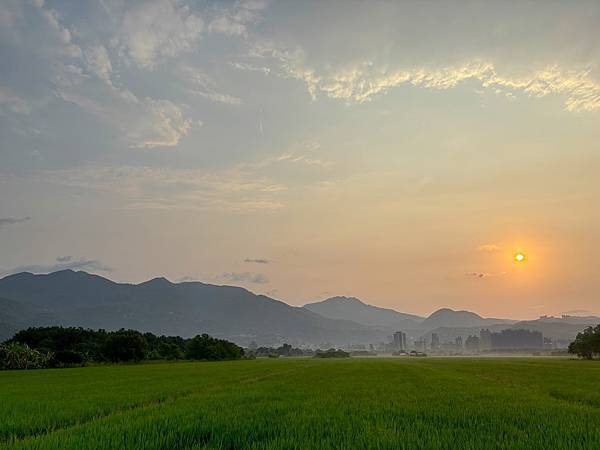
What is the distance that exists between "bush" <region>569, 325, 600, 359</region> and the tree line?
82.7m

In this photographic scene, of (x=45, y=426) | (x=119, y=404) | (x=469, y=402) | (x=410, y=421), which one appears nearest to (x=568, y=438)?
(x=410, y=421)

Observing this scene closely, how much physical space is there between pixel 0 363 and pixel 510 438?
2735 inches

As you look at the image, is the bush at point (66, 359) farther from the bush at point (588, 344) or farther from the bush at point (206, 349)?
the bush at point (588, 344)

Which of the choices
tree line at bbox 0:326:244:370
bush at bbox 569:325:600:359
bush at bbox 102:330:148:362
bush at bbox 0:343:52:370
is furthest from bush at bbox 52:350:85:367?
bush at bbox 569:325:600:359

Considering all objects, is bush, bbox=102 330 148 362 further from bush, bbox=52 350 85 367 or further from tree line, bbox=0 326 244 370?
bush, bbox=52 350 85 367

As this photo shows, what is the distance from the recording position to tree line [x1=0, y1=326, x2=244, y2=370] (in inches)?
2591

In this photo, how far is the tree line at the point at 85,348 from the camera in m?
65.8

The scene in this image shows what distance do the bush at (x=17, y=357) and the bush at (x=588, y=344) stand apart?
109236 millimetres

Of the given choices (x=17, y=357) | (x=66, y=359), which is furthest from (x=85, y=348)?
(x=17, y=357)

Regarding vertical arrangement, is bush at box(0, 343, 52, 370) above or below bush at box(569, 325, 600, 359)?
below

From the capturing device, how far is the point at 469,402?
57.8 feet

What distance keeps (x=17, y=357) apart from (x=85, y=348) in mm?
17174

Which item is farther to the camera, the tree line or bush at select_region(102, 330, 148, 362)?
bush at select_region(102, 330, 148, 362)

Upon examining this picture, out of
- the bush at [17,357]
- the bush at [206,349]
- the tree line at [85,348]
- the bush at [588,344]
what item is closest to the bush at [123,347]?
the tree line at [85,348]
